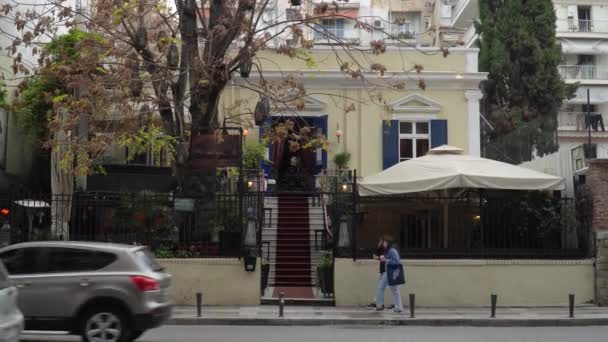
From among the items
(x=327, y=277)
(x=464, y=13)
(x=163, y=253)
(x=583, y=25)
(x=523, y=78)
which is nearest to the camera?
(x=163, y=253)

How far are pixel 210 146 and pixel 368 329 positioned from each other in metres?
6.03

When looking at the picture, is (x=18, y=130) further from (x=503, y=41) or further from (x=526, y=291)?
(x=503, y=41)

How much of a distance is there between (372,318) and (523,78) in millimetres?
20733

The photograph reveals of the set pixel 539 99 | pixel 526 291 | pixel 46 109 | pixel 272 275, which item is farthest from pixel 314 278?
pixel 539 99

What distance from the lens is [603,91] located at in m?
45.7

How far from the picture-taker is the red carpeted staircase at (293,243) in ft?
65.8

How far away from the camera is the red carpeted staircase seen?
2005 centimetres

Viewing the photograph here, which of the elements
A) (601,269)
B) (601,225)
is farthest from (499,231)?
(601,269)

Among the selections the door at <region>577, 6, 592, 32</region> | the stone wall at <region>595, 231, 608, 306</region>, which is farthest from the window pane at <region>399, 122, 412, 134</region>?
the door at <region>577, 6, 592, 32</region>

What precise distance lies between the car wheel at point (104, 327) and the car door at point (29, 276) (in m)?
0.67

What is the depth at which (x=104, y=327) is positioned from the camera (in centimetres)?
1067

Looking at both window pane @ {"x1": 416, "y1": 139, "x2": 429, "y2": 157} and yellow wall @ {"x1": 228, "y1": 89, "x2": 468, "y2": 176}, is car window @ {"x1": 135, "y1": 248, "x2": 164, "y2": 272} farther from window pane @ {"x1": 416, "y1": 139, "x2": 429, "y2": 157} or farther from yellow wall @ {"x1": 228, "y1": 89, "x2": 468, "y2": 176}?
window pane @ {"x1": 416, "y1": 139, "x2": 429, "y2": 157}

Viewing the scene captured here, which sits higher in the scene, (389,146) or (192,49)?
(192,49)

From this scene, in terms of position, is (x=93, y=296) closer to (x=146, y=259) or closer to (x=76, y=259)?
(x=76, y=259)
